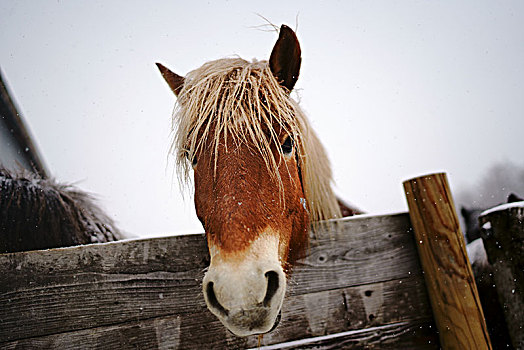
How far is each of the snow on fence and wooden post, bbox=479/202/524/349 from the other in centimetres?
21

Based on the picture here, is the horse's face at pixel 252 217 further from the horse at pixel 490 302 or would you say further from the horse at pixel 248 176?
the horse at pixel 490 302

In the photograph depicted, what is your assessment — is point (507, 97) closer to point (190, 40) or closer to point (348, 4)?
point (348, 4)

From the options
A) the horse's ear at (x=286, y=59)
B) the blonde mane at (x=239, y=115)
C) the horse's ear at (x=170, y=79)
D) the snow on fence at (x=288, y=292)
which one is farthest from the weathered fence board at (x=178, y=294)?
the horse's ear at (x=170, y=79)

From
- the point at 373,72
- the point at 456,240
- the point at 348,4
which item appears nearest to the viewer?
the point at 456,240

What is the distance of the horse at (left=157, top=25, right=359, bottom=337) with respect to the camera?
858mm

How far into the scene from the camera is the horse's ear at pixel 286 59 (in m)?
1.44

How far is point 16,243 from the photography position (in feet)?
6.04

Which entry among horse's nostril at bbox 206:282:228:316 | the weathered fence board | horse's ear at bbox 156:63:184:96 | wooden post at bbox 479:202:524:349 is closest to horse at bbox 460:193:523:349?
wooden post at bbox 479:202:524:349

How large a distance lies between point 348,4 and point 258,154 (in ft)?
26.5

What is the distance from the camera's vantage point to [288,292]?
4.18ft

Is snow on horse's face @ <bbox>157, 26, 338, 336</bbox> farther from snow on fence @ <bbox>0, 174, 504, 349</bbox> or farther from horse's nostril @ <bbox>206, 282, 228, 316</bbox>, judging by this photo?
snow on fence @ <bbox>0, 174, 504, 349</bbox>

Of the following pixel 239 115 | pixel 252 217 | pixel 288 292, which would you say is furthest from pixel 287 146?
pixel 288 292

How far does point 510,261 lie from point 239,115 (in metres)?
1.43

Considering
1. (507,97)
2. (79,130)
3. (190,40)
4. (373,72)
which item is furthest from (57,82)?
(507,97)
